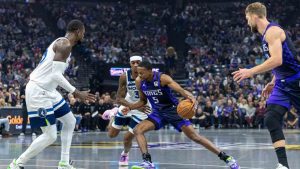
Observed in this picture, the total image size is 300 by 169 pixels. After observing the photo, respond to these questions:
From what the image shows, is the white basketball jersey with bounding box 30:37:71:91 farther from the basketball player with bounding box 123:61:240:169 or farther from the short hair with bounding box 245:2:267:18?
the short hair with bounding box 245:2:267:18

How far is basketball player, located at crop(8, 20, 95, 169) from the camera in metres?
8.56

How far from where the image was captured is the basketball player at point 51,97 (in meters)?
8.56

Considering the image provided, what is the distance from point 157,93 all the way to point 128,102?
1133 millimetres

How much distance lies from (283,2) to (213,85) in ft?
42.6

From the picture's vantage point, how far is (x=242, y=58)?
33656mm

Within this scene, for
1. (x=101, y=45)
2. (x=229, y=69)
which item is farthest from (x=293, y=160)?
(x=101, y=45)

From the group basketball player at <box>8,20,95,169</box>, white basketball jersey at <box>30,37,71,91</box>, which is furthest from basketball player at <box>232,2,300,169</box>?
white basketball jersey at <box>30,37,71,91</box>

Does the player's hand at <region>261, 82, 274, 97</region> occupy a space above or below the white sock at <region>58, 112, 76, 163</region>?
above

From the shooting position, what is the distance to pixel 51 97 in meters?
8.91

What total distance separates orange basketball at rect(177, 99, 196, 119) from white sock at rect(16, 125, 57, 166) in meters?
1.90

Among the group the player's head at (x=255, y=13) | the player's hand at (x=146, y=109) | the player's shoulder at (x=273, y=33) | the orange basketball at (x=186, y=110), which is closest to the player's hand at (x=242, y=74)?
the player's shoulder at (x=273, y=33)

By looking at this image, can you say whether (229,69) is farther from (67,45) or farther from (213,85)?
(67,45)

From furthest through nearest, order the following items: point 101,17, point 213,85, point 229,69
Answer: point 101,17 < point 229,69 < point 213,85

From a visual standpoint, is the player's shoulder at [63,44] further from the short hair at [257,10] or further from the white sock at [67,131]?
the short hair at [257,10]
